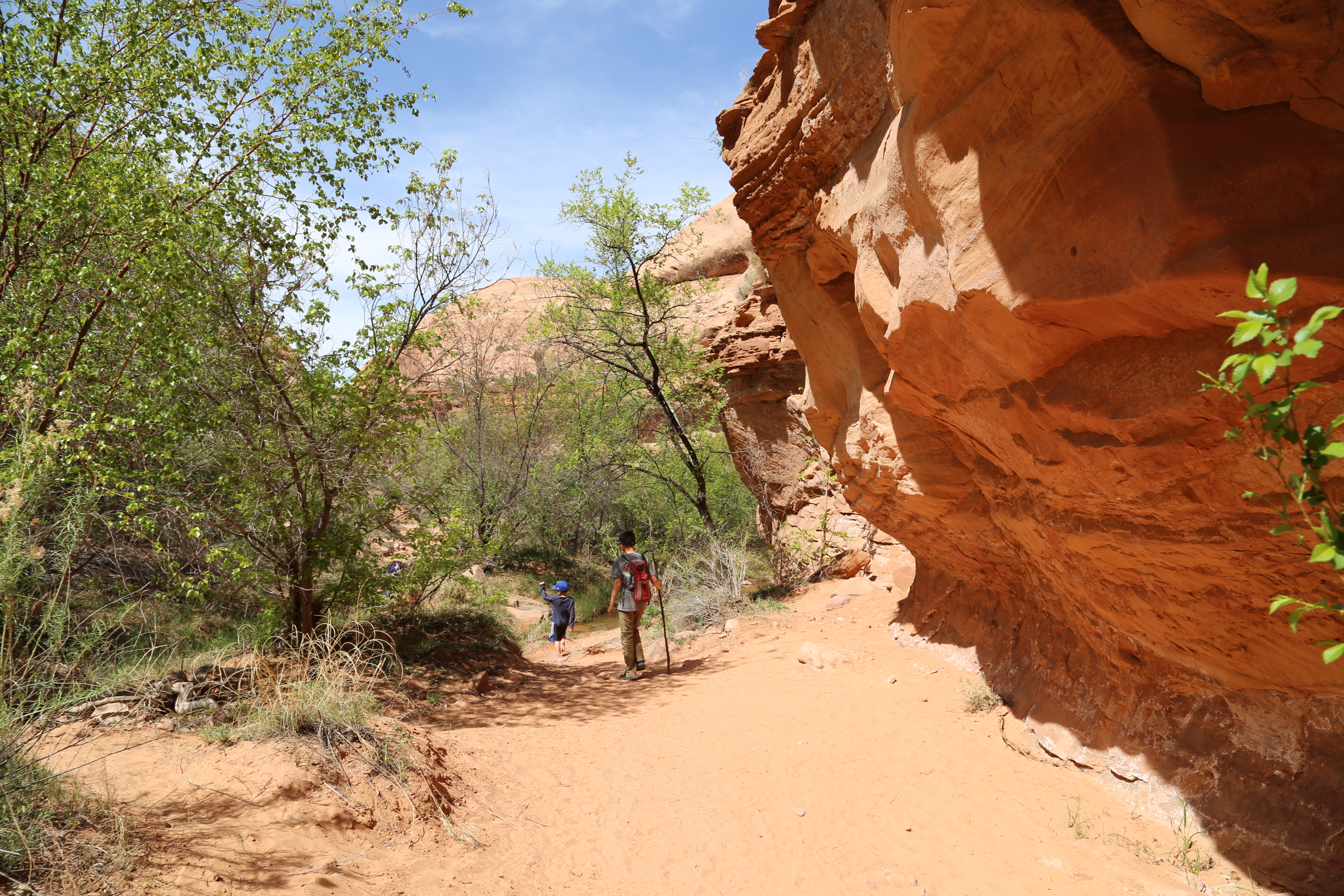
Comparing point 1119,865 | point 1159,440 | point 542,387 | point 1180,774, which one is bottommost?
point 1119,865

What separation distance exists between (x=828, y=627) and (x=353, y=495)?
5.56m

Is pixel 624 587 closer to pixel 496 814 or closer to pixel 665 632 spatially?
pixel 665 632

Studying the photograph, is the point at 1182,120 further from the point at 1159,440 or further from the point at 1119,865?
the point at 1119,865

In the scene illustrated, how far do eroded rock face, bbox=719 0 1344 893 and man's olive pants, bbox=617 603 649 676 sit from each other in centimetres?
378

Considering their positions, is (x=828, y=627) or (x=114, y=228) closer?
(x=114, y=228)

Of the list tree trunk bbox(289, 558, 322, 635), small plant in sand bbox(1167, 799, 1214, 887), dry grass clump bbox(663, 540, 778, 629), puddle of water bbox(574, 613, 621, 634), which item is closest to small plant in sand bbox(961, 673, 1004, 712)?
small plant in sand bbox(1167, 799, 1214, 887)

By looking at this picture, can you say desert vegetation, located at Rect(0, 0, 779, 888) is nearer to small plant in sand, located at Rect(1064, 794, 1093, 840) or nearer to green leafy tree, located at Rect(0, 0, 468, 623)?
green leafy tree, located at Rect(0, 0, 468, 623)

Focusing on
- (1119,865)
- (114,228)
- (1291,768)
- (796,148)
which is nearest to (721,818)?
(1119,865)

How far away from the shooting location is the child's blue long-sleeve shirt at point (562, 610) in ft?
34.7

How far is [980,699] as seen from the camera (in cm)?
572

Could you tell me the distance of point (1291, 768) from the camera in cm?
342

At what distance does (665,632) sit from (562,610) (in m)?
3.13

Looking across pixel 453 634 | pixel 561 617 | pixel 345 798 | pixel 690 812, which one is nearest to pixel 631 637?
pixel 453 634

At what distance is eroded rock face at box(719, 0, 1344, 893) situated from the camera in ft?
7.72
